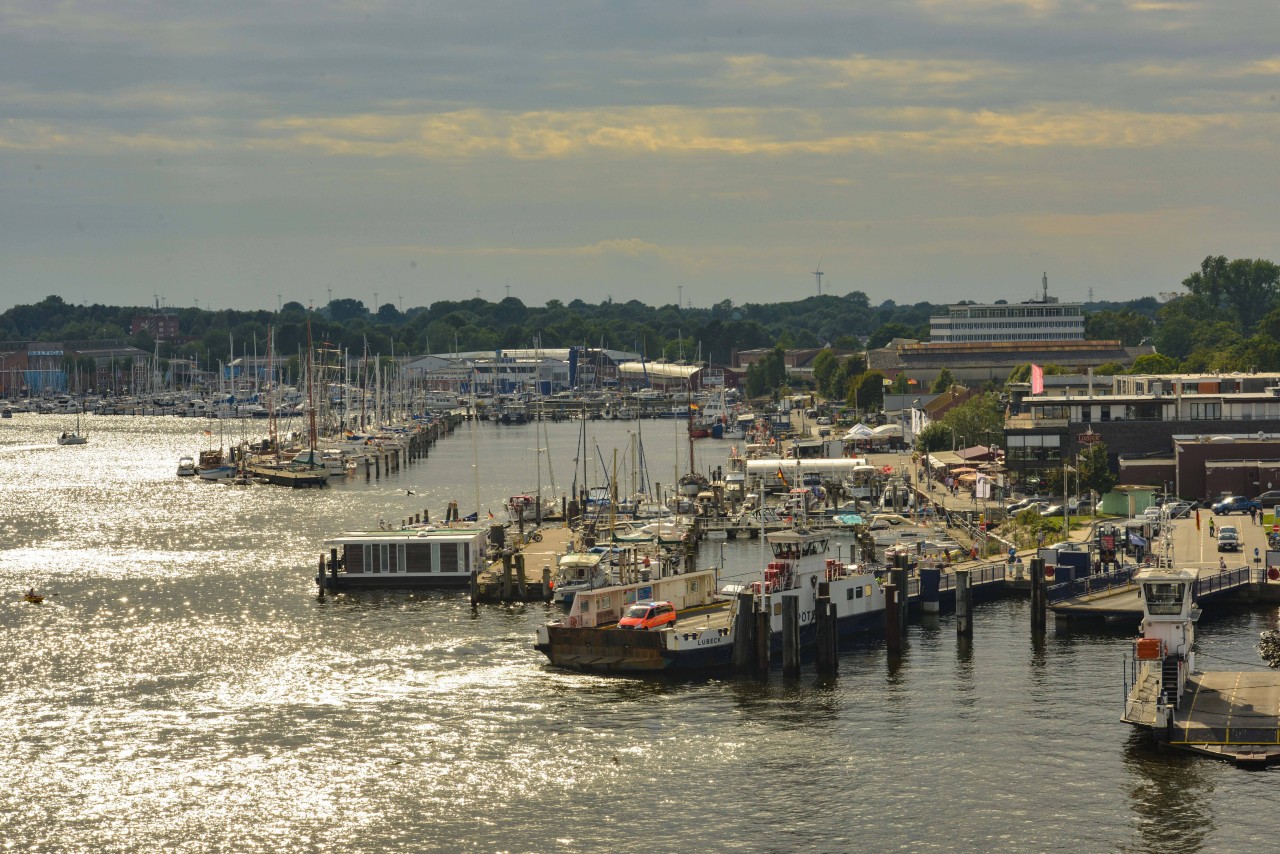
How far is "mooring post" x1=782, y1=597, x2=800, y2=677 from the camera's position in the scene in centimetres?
6106

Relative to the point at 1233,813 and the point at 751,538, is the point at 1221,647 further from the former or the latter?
the point at 751,538

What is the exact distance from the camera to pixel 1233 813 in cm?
4472

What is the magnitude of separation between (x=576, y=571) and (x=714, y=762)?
2789 centimetres

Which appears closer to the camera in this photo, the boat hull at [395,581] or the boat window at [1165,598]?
the boat window at [1165,598]

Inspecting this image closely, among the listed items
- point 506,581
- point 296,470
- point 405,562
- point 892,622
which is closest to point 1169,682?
point 892,622

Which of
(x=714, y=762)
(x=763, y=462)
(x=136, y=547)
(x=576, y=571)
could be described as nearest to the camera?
(x=714, y=762)

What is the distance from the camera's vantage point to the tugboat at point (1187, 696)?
159ft

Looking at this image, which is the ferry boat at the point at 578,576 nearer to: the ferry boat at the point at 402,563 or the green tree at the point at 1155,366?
the ferry boat at the point at 402,563

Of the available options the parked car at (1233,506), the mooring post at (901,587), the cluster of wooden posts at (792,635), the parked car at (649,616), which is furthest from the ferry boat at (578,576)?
the parked car at (1233,506)

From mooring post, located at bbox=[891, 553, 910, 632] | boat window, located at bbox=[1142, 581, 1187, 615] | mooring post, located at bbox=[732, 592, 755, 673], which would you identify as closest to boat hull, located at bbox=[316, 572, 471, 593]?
mooring post, located at bbox=[891, 553, 910, 632]

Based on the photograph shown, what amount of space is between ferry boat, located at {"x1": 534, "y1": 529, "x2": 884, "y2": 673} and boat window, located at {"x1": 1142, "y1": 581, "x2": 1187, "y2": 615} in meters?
13.6

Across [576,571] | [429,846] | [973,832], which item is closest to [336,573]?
[576,571]

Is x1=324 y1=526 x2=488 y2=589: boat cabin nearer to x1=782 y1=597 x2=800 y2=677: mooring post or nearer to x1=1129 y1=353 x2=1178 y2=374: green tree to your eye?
x1=782 y1=597 x2=800 y2=677: mooring post

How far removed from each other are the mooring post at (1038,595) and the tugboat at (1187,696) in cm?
1416
